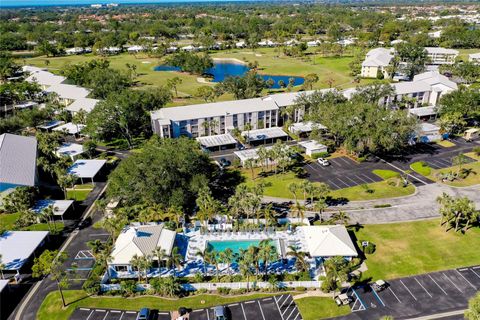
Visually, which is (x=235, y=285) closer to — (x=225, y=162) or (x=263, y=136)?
(x=225, y=162)

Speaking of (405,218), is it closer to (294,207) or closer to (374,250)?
(374,250)

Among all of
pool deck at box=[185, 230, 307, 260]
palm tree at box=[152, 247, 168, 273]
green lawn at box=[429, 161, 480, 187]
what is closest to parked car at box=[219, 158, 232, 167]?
pool deck at box=[185, 230, 307, 260]

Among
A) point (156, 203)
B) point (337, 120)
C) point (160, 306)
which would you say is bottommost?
point (160, 306)

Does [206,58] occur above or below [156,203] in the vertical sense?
above

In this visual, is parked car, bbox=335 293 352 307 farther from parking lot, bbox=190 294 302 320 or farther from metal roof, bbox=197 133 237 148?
metal roof, bbox=197 133 237 148

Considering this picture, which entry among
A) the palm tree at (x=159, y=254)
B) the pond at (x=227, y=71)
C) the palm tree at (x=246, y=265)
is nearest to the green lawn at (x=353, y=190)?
the palm tree at (x=246, y=265)

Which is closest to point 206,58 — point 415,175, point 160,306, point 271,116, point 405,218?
point 271,116
